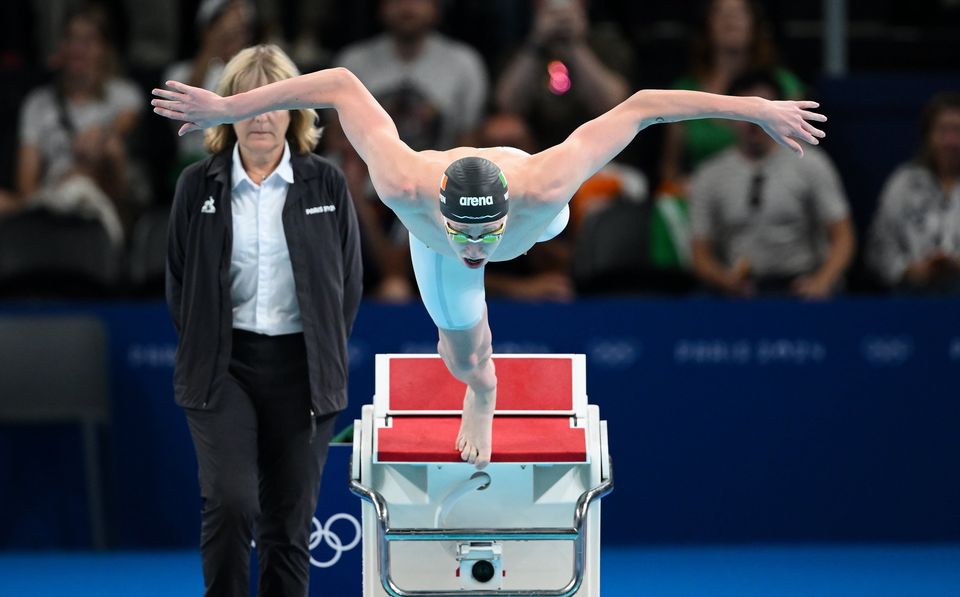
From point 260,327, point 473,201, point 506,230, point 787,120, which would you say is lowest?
point 260,327

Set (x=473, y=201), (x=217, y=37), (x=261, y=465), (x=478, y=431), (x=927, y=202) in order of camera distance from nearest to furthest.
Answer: (x=473, y=201) < (x=478, y=431) < (x=261, y=465) < (x=927, y=202) < (x=217, y=37)

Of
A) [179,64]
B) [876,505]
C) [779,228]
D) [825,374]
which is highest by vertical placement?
[179,64]

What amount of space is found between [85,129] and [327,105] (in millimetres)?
4477

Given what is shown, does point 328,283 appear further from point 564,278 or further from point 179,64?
point 179,64

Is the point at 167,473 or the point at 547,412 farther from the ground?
the point at 547,412

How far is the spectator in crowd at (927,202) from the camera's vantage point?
8.03m

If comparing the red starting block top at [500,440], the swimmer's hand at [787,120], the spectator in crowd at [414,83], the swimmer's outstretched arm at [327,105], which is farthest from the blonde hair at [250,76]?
the spectator in crowd at [414,83]

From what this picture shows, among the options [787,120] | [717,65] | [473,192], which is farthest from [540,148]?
[473,192]

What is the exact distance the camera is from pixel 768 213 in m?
A: 8.02

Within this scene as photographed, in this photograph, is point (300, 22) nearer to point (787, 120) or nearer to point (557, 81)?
point (557, 81)

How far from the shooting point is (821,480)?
763 cm

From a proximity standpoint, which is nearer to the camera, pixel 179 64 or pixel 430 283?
pixel 430 283

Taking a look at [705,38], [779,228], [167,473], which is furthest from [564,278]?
[167,473]

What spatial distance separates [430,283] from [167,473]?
356 centimetres
